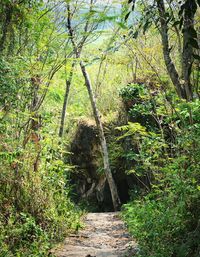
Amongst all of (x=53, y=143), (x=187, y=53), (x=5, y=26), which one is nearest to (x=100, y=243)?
(x=53, y=143)

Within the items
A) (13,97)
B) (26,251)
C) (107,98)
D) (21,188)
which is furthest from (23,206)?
(107,98)

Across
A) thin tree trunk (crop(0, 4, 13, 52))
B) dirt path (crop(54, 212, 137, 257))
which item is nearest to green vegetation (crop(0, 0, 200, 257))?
thin tree trunk (crop(0, 4, 13, 52))

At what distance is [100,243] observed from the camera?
6.32 meters

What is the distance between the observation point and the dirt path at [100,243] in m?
5.23

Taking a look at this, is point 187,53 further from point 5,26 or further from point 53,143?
point 53,143

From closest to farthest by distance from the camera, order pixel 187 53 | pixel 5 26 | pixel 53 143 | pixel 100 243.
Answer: pixel 187 53 → pixel 5 26 → pixel 100 243 → pixel 53 143

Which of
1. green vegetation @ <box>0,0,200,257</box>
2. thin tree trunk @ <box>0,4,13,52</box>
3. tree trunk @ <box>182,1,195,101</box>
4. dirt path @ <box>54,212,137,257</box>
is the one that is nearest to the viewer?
tree trunk @ <box>182,1,195,101</box>

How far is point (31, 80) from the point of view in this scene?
601cm

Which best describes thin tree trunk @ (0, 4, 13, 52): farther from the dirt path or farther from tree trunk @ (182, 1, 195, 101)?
the dirt path

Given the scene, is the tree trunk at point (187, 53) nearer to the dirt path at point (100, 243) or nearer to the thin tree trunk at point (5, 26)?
the dirt path at point (100, 243)

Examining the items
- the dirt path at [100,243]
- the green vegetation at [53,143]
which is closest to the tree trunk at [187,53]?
the green vegetation at [53,143]

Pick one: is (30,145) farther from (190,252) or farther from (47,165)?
(190,252)

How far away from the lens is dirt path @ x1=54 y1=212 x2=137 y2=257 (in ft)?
17.2

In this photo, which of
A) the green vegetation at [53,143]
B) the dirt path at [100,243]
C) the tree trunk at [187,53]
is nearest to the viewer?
the tree trunk at [187,53]
